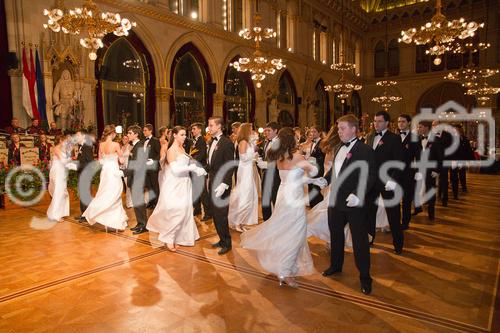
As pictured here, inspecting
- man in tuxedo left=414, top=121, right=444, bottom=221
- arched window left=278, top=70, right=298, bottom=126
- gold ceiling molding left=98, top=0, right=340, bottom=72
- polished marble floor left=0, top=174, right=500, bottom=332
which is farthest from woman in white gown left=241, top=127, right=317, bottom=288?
arched window left=278, top=70, right=298, bottom=126

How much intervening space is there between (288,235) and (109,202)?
318 centimetres

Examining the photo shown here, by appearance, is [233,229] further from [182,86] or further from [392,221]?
[182,86]

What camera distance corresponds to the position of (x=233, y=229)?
214 inches

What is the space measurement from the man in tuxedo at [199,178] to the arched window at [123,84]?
5563mm

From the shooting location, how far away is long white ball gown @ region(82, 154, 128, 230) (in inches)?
206

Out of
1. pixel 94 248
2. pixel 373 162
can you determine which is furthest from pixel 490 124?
pixel 94 248

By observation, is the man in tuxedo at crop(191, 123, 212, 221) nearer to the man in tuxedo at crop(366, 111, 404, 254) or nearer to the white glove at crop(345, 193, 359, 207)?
the man in tuxedo at crop(366, 111, 404, 254)

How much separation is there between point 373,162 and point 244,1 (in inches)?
552

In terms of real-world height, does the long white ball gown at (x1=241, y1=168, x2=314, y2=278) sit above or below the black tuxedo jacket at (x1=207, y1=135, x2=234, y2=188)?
below

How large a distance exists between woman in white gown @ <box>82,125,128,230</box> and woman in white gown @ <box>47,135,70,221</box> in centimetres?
109

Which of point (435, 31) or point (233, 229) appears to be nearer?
point (233, 229)

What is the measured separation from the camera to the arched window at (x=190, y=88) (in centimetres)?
1237

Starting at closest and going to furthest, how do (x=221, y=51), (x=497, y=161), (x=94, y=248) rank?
1. (x=94, y=248)
2. (x=497, y=161)
3. (x=221, y=51)

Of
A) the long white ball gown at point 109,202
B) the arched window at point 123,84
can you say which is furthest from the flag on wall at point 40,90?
the long white ball gown at point 109,202
